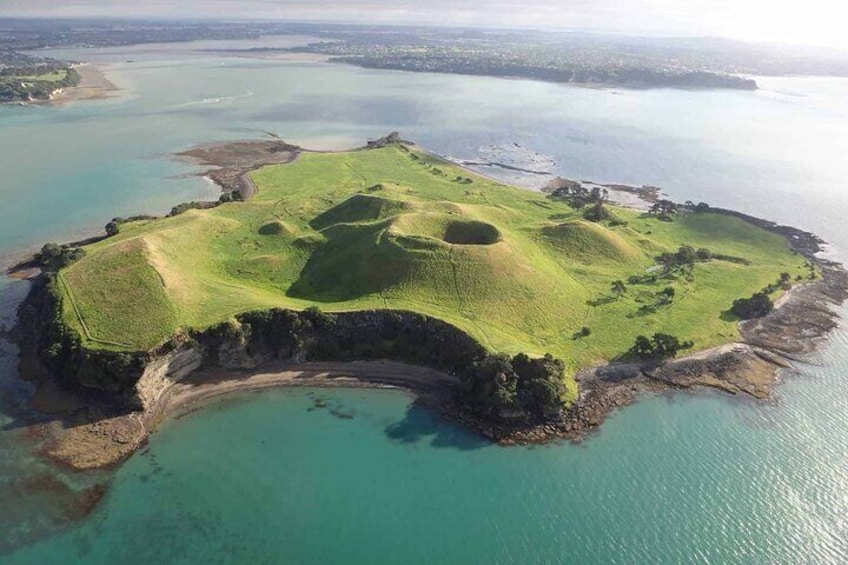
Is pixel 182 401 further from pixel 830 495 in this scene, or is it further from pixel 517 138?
pixel 517 138

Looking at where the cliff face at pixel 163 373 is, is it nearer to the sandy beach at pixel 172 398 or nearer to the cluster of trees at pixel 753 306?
the sandy beach at pixel 172 398

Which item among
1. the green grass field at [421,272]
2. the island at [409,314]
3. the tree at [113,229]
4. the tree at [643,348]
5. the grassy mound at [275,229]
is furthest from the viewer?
the tree at [113,229]

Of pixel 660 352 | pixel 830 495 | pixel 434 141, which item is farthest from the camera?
pixel 434 141

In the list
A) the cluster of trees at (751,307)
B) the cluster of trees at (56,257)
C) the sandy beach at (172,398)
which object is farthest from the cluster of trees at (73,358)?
the cluster of trees at (751,307)

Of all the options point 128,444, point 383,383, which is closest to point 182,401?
point 128,444

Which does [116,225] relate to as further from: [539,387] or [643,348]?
[643,348]

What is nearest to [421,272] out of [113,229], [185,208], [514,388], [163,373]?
[514,388]

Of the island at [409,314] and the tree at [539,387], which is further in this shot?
the island at [409,314]
